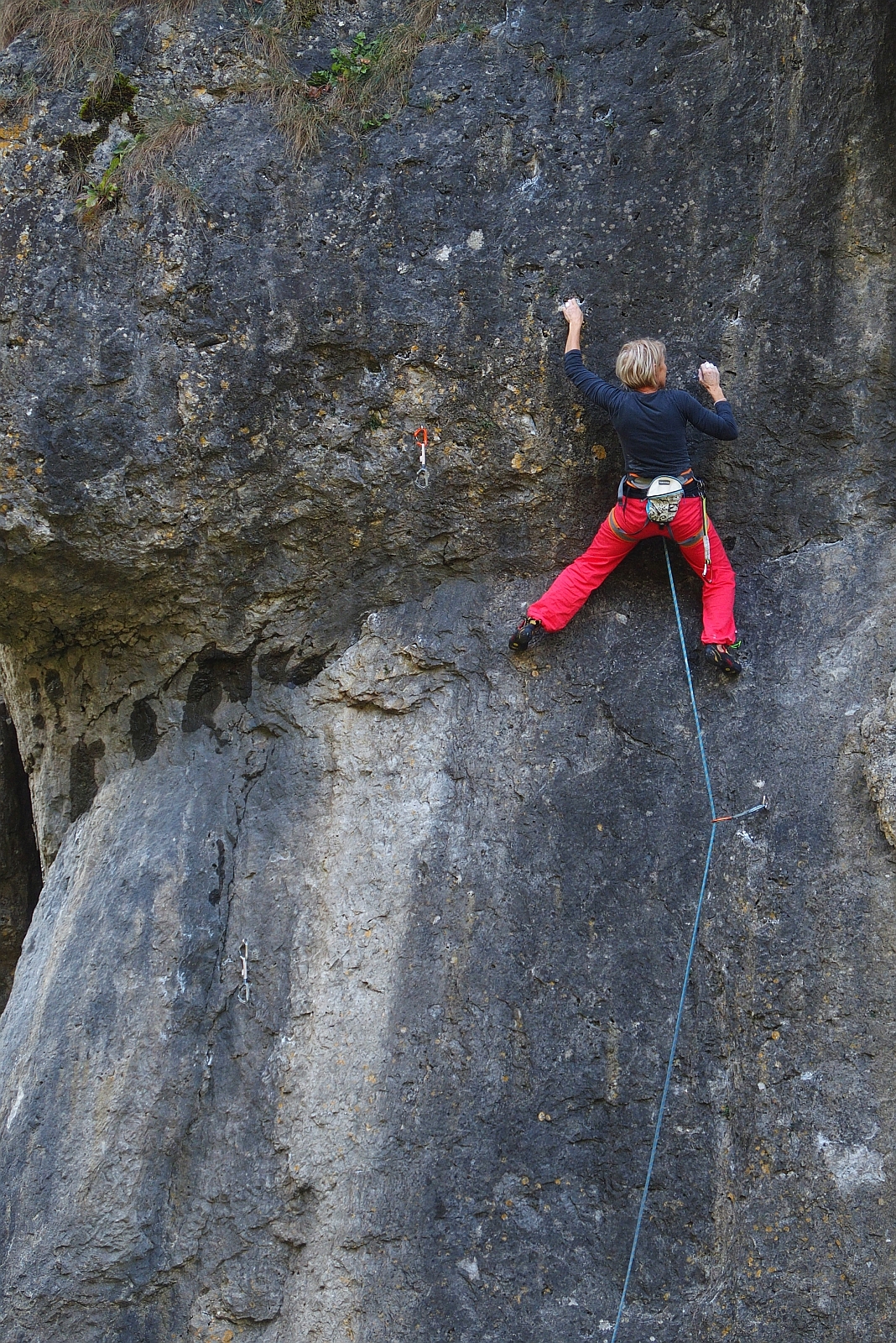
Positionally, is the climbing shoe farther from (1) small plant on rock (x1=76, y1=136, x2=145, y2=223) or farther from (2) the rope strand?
(1) small plant on rock (x1=76, y1=136, x2=145, y2=223)

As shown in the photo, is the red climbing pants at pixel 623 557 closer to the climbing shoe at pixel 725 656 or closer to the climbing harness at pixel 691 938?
the climbing shoe at pixel 725 656

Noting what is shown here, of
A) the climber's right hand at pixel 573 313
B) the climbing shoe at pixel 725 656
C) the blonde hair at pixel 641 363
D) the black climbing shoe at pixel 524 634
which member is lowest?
the climbing shoe at pixel 725 656

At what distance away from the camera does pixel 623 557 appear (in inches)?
173

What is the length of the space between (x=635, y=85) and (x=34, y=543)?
10.5ft

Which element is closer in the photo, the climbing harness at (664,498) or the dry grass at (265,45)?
the climbing harness at (664,498)

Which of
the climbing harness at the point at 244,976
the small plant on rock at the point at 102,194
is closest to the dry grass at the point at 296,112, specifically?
the small plant on rock at the point at 102,194

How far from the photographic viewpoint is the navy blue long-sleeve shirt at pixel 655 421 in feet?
13.4

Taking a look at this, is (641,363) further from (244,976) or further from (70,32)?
(244,976)

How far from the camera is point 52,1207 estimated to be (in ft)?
13.3

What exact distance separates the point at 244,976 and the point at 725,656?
2.43 m

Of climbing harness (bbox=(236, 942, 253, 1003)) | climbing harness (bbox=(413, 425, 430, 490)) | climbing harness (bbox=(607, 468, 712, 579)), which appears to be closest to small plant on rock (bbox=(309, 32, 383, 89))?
climbing harness (bbox=(413, 425, 430, 490))

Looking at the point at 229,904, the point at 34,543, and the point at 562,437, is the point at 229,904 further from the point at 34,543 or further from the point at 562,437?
the point at 562,437

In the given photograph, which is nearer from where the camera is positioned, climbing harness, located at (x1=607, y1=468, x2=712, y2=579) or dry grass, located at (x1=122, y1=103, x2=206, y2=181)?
climbing harness, located at (x1=607, y1=468, x2=712, y2=579)

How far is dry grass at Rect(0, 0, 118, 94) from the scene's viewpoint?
4.41m
